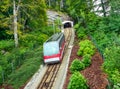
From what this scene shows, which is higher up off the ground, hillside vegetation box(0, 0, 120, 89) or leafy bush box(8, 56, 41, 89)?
hillside vegetation box(0, 0, 120, 89)

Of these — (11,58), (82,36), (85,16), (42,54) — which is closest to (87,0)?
(85,16)

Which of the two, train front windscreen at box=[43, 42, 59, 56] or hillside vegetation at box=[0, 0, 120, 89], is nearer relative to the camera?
hillside vegetation at box=[0, 0, 120, 89]

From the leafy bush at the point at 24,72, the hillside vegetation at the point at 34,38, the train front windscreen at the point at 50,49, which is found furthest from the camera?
the train front windscreen at the point at 50,49

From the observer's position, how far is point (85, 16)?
5122 centimetres

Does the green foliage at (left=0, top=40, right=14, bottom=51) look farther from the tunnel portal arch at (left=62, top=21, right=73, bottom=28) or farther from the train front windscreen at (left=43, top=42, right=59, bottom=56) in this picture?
the tunnel portal arch at (left=62, top=21, right=73, bottom=28)

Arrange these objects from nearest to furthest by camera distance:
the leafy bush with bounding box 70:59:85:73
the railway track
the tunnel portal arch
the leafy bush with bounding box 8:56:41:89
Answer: the leafy bush with bounding box 70:59:85:73 < the railway track < the leafy bush with bounding box 8:56:41:89 < the tunnel portal arch

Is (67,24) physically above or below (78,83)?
below

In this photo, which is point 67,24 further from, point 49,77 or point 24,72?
point 49,77

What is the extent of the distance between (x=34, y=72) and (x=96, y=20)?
1987 cm

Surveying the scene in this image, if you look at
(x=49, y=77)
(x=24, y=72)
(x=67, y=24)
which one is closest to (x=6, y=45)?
(x=24, y=72)


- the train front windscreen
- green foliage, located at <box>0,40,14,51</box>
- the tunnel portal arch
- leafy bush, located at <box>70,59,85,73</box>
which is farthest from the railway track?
the tunnel portal arch

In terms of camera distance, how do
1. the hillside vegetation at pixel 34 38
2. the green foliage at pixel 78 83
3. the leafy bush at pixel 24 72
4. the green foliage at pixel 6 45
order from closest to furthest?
the green foliage at pixel 78 83 → the hillside vegetation at pixel 34 38 → the leafy bush at pixel 24 72 → the green foliage at pixel 6 45

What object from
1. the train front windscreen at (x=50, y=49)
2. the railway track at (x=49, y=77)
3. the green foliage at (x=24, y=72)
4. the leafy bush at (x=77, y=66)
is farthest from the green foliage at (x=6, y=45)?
the leafy bush at (x=77, y=66)

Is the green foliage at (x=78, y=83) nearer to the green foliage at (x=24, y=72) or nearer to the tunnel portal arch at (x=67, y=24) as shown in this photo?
the green foliage at (x=24, y=72)
